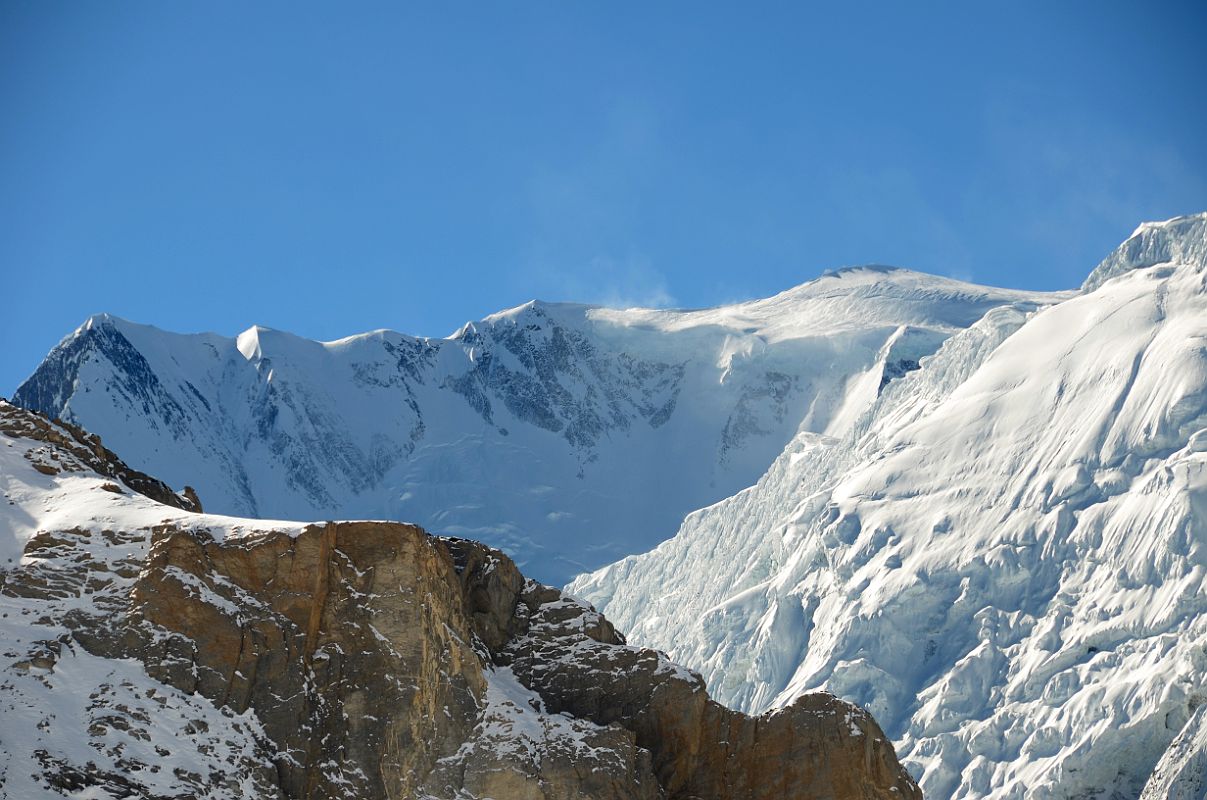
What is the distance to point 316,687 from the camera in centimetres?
10119

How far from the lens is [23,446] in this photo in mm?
115625

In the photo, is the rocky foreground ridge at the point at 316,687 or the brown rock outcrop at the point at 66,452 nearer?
the rocky foreground ridge at the point at 316,687

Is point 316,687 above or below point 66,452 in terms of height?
below

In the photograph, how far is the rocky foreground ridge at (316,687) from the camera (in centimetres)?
9569

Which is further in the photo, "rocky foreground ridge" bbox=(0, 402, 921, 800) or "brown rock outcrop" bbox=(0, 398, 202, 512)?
"brown rock outcrop" bbox=(0, 398, 202, 512)

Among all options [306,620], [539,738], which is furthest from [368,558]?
[539,738]

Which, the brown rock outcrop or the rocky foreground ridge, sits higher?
the brown rock outcrop

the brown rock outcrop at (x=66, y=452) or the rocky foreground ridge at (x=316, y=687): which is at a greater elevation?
the brown rock outcrop at (x=66, y=452)

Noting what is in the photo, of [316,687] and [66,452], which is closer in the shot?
[316,687]

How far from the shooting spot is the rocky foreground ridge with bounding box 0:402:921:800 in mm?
95688

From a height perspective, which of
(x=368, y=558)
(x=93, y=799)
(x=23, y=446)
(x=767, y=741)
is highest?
(x=23, y=446)

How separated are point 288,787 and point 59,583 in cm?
1549

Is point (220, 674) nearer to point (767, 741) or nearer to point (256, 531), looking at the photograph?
point (256, 531)

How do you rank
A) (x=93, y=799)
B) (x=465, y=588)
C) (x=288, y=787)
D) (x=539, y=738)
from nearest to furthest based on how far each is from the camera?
(x=93, y=799)
(x=288, y=787)
(x=539, y=738)
(x=465, y=588)
